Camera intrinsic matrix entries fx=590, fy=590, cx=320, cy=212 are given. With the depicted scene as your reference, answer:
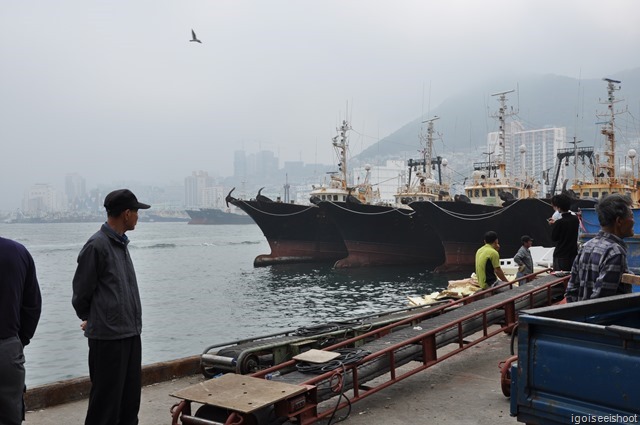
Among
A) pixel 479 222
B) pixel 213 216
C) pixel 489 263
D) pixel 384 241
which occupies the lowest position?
pixel 213 216

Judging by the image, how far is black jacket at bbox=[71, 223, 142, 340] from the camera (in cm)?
369

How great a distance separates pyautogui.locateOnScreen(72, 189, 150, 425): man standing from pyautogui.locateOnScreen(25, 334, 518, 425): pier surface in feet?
3.25

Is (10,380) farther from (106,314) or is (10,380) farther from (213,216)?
(213,216)

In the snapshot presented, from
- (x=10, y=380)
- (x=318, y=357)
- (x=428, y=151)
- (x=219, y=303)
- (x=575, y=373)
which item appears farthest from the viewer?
(x=428, y=151)

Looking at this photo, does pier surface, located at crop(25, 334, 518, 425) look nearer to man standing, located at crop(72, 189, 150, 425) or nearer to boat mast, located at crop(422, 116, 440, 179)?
man standing, located at crop(72, 189, 150, 425)

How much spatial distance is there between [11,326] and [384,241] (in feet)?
109

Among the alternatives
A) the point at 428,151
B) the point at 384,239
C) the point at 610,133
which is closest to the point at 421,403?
the point at 610,133

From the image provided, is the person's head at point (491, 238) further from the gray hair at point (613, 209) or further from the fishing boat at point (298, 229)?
the fishing boat at point (298, 229)

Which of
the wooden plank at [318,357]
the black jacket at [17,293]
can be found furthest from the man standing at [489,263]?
the black jacket at [17,293]

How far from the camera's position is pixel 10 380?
303 cm

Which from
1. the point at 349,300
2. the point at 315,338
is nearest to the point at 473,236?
the point at 349,300

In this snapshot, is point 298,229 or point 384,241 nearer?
point 384,241

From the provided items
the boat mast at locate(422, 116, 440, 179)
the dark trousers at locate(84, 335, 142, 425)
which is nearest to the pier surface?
the dark trousers at locate(84, 335, 142, 425)

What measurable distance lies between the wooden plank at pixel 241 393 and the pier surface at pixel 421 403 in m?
0.78
